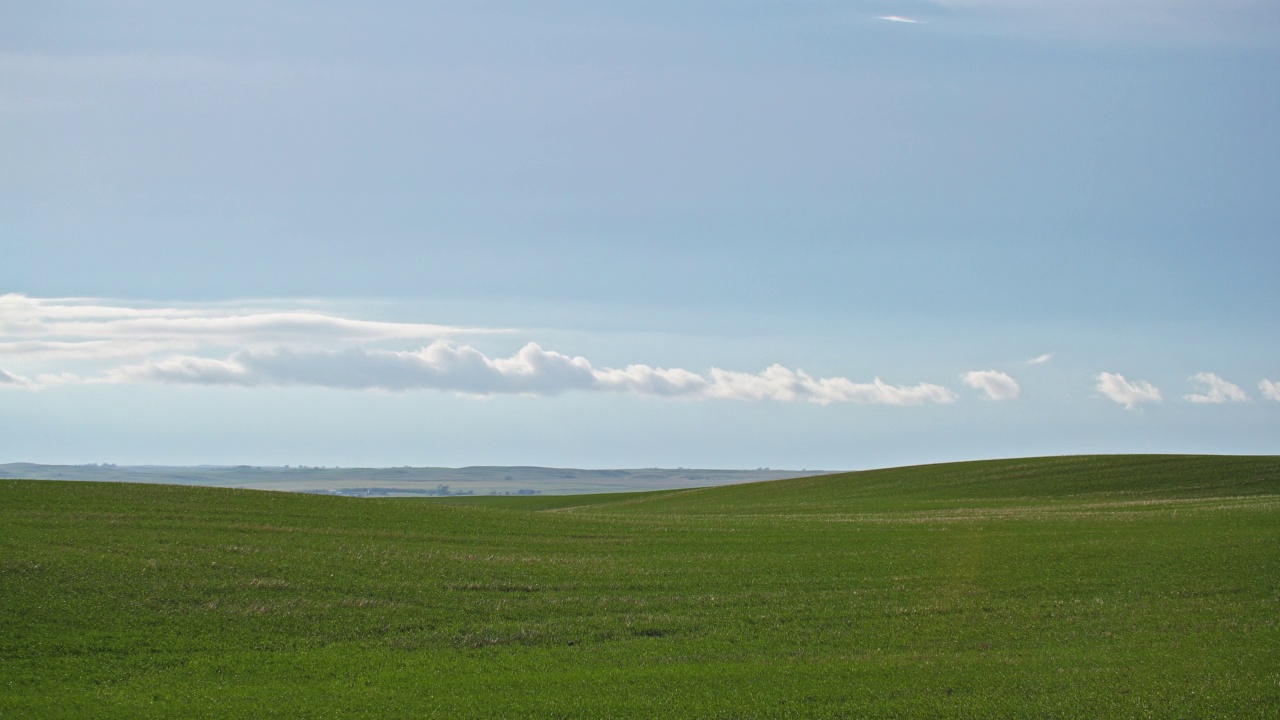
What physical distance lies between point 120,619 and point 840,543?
2496 cm

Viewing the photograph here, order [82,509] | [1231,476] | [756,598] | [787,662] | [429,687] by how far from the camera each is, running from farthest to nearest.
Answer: [1231,476] → [82,509] → [756,598] → [787,662] → [429,687]

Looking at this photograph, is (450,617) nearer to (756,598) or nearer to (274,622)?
(274,622)

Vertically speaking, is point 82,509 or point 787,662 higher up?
point 82,509

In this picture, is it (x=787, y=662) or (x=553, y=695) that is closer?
(x=553, y=695)

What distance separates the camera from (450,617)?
2256cm

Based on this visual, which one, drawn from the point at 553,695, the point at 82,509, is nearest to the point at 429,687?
the point at 553,695

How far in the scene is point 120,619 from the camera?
67.5 ft

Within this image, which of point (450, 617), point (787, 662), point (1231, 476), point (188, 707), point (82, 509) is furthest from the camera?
point (1231, 476)

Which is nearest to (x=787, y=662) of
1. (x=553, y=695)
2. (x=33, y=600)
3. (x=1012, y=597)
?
(x=553, y=695)

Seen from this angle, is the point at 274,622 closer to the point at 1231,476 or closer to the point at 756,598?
the point at 756,598

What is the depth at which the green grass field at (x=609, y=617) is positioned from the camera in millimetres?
16656

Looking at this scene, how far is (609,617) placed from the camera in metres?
22.7

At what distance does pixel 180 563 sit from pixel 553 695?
14438mm

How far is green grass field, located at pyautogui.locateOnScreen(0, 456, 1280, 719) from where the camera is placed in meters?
16.7
